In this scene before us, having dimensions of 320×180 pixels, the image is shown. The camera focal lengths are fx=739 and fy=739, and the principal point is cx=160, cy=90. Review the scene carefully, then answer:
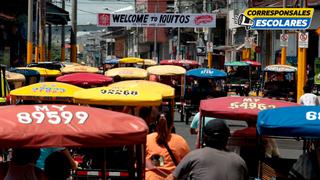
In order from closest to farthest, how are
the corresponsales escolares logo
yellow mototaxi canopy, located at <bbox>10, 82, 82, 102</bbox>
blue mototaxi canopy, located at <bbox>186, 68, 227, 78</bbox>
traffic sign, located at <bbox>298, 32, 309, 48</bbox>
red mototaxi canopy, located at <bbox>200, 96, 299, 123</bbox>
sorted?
1. red mototaxi canopy, located at <bbox>200, 96, 299, 123</bbox>
2. yellow mototaxi canopy, located at <bbox>10, 82, 82, 102</bbox>
3. the corresponsales escolares logo
4. traffic sign, located at <bbox>298, 32, 309, 48</bbox>
5. blue mototaxi canopy, located at <bbox>186, 68, 227, 78</bbox>

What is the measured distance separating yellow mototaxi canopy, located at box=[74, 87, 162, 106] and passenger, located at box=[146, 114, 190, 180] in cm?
247

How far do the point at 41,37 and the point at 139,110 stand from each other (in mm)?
31903

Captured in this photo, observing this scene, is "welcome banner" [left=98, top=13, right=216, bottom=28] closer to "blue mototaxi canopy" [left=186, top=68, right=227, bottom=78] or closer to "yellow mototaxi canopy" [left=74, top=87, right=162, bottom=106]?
"blue mototaxi canopy" [left=186, top=68, right=227, bottom=78]

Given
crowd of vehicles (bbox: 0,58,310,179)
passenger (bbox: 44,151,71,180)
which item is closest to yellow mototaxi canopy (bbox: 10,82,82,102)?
crowd of vehicles (bbox: 0,58,310,179)

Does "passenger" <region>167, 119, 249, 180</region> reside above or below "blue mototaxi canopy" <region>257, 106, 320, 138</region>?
below

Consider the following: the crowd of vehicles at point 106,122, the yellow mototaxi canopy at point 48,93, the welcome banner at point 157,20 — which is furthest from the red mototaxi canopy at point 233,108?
the welcome banner at point 157,20

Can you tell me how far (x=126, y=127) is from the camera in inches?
244

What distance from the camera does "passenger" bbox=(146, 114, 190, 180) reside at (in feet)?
28.7

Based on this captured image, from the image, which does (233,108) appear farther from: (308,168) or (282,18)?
(282,18)

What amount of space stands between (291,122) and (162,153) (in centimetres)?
217

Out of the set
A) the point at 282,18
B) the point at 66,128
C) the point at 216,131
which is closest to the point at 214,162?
the point at 216,131

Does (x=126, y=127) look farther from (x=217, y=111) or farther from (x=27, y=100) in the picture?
(x=27, y=100)

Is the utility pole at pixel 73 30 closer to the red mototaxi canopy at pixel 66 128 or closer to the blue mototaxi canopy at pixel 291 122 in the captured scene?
the blue mototaxi canopy at pixel 291 122

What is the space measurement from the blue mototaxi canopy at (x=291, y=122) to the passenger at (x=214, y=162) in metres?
0.84
